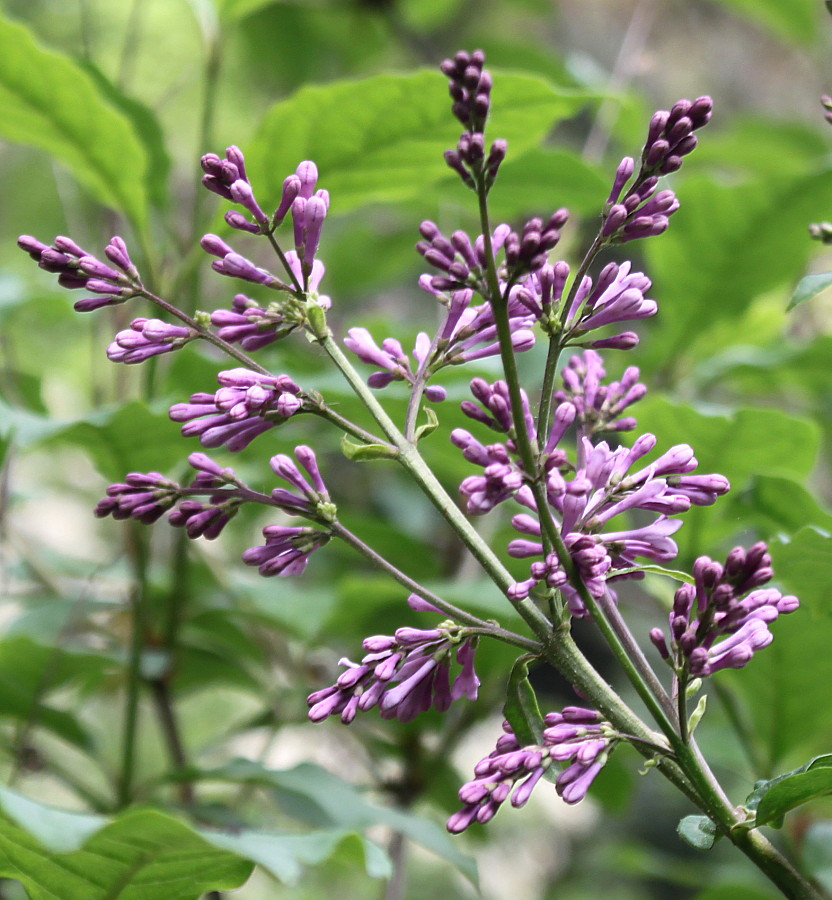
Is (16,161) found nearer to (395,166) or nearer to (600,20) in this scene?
(600,20)

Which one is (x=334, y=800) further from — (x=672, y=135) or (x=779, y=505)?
(x=672, y=135)

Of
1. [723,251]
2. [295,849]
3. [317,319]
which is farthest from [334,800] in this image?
[723,251]

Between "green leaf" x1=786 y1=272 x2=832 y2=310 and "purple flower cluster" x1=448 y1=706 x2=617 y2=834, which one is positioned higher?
"green leaf" x1=786 y1=272 x2=832 y2=310

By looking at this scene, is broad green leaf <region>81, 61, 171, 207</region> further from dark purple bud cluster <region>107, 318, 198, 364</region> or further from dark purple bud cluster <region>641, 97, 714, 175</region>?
dark purple bud cluster <region>641, 97, 714, 175</region>

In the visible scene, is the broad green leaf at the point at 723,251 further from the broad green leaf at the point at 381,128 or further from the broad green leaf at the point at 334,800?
the broad green leaf at the point at 334,800

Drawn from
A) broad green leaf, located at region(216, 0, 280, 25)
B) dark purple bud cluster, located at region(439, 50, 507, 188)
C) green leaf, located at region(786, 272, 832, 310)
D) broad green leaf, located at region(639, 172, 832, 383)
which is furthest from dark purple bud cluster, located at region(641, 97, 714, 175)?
broad green leaf, located at region(216, 0, 280, 25)

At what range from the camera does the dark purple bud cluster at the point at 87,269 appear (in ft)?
2.66

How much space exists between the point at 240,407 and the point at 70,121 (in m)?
1.04

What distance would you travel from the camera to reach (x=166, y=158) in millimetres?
1809

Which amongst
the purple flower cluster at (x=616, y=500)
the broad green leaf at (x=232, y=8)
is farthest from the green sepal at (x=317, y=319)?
the broad green leaf at (x=232, y=8)

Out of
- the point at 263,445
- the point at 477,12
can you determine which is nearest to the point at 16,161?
the point at 477,12

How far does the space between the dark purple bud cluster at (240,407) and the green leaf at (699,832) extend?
470 millimetres

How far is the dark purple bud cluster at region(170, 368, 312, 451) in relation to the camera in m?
0.77

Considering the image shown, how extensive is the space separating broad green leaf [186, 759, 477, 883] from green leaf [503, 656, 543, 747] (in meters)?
0.59
